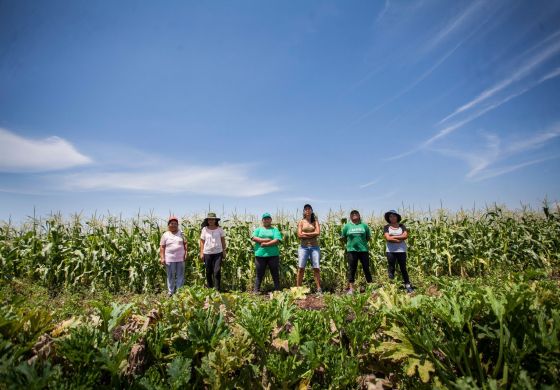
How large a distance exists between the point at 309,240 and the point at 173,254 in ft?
10.7

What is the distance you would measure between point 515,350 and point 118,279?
9.45 meters

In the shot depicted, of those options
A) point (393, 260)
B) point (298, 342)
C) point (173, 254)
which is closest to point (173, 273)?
point (173, 254)

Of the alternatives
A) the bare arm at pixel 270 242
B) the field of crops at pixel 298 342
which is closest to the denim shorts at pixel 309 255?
the bare arm at pixel 270 242

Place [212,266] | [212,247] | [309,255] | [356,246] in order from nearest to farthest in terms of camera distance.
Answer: [356,246] < [309,255] < [212,247] < [212,266]

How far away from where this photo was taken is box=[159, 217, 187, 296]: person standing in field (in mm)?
7871

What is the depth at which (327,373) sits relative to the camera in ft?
7.97

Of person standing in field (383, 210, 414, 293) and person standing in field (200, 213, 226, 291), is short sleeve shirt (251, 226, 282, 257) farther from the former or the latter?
person standing in field (383, 210, 414, 293)

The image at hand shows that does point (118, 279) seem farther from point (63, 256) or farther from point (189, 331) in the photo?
point (189, 331)

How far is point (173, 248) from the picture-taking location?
7887 mm

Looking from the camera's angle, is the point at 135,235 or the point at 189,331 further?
the point at 135,235

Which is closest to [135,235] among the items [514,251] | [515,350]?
[515,350]

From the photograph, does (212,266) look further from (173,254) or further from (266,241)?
(266,241)

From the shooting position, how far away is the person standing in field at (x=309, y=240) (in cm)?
773

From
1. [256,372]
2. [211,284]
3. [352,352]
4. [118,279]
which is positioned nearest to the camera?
[256,372]
